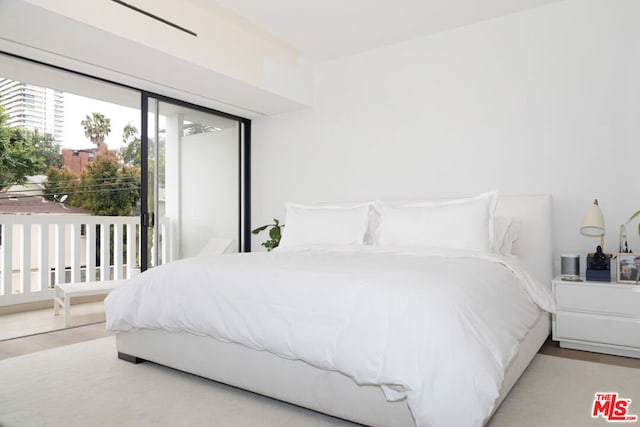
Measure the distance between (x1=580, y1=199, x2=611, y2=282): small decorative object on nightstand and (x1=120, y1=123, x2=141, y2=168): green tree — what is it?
6105 millimetres

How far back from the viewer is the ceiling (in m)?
3.39

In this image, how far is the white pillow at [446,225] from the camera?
288 cm

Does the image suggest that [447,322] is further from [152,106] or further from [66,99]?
[66,99]

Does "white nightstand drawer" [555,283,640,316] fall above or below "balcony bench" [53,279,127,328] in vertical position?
above

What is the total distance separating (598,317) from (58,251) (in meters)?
5.20

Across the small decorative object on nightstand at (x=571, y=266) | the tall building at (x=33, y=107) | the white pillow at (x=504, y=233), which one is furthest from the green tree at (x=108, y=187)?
the small decorative object on nightstand at (x=571, y=266)

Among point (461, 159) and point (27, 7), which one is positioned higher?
point (27, 7)

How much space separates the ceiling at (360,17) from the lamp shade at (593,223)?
1687mm

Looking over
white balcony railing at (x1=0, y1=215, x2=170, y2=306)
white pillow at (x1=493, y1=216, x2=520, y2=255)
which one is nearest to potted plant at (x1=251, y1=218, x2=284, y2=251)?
white balcony railing at (x1=0, y1=215, x2=170, y2=306)

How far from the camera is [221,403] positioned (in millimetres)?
2045

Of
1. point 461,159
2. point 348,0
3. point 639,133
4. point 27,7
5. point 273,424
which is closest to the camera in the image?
point 273,424

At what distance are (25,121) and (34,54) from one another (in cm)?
290

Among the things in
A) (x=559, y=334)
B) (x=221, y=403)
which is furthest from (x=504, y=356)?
(x=559, y=334)

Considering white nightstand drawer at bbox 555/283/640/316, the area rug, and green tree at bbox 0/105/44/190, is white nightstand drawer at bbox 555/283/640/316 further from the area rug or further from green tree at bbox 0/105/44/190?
green tree at bbox 0/105/44/190
